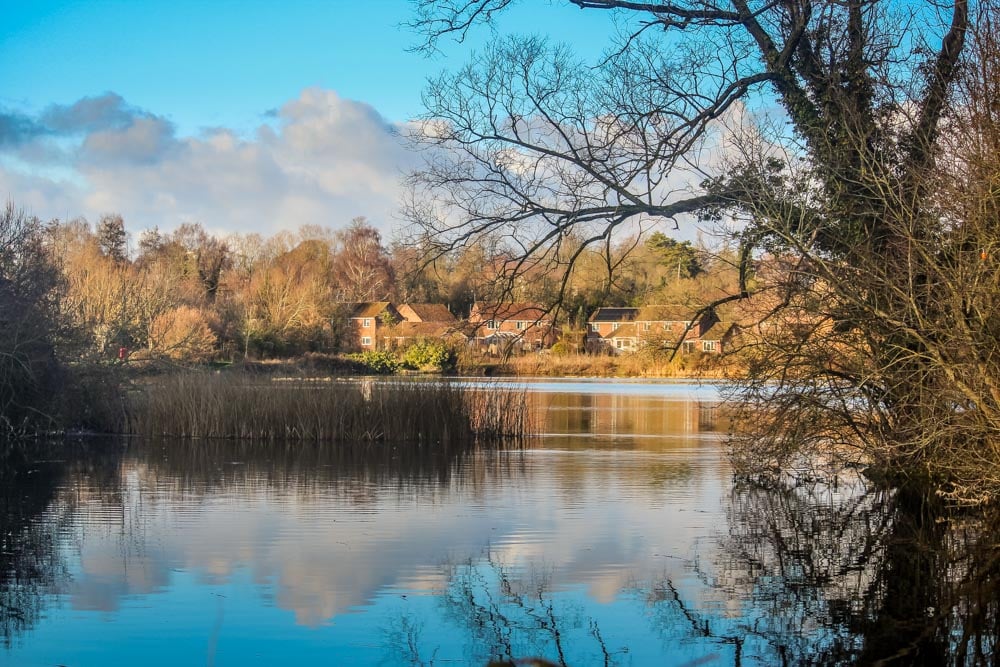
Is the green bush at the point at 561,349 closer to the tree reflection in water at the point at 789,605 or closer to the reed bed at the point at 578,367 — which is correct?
the reed bed at the point at 578,367

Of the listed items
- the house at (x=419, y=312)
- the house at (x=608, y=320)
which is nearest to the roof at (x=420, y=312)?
the house at (x=419, y=312)

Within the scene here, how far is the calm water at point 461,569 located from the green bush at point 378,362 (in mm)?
35575

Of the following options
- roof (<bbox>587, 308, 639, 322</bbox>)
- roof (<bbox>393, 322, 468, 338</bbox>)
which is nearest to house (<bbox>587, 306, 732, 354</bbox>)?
roof (<bbox>587, 308, 639, 322</bbox>)

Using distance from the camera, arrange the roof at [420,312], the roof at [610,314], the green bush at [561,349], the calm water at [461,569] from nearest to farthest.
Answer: the calm water at [461,569]
the green bush at [561,349]
the roof at [420,312]
the roof at [610,314]

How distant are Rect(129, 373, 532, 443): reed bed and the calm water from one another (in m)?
4.50

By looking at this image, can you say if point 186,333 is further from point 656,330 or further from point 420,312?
point 420,312

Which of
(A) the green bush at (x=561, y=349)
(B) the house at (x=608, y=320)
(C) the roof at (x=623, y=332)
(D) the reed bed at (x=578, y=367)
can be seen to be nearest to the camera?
(D) the reed bed at (x=578, y=367)

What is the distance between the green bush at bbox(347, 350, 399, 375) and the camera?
174 ft

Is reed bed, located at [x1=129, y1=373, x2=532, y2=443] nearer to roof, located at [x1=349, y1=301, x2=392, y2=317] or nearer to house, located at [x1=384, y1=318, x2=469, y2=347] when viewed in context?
house, located at [x1=384, y1=318, x2=469, y2=347]

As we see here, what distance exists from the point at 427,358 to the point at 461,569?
1775 inches

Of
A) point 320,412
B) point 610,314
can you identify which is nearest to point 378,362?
point 320,412

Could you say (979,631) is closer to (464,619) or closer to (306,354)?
(464,619)

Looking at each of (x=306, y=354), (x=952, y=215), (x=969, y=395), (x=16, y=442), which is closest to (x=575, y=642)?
(x=969, y=395)

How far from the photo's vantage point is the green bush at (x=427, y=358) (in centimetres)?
5356
